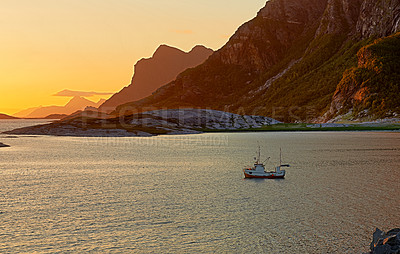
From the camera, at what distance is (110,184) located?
60000 millimetres

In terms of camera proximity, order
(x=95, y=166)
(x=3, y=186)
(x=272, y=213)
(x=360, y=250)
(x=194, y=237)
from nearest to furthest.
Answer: (x=360, y=250) → (x=194, y=237) → (x=272, y=213) → (x=3, y=186) → (x=95, y=166)

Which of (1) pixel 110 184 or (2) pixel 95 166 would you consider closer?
(1) pixel 110 184

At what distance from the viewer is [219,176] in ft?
221

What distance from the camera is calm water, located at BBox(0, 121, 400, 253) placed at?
32.7 meters

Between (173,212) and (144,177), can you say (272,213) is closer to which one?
(173,212)

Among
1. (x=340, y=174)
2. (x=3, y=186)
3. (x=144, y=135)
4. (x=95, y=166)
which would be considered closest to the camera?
(x=3, y=186)

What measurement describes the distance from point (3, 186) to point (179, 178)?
26.7 meters

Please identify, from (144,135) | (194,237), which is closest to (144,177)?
(194,237)

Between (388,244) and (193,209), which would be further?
(193,209)

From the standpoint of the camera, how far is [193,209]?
43469mm

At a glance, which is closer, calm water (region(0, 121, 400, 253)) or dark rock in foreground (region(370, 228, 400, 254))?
dark rock in foreground (region(370, 228, 400, 254))

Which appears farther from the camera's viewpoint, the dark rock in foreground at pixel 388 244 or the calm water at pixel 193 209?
the calm water at pixel 193 209

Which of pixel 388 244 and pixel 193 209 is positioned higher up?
pixel 388 244

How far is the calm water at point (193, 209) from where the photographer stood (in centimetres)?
3272
